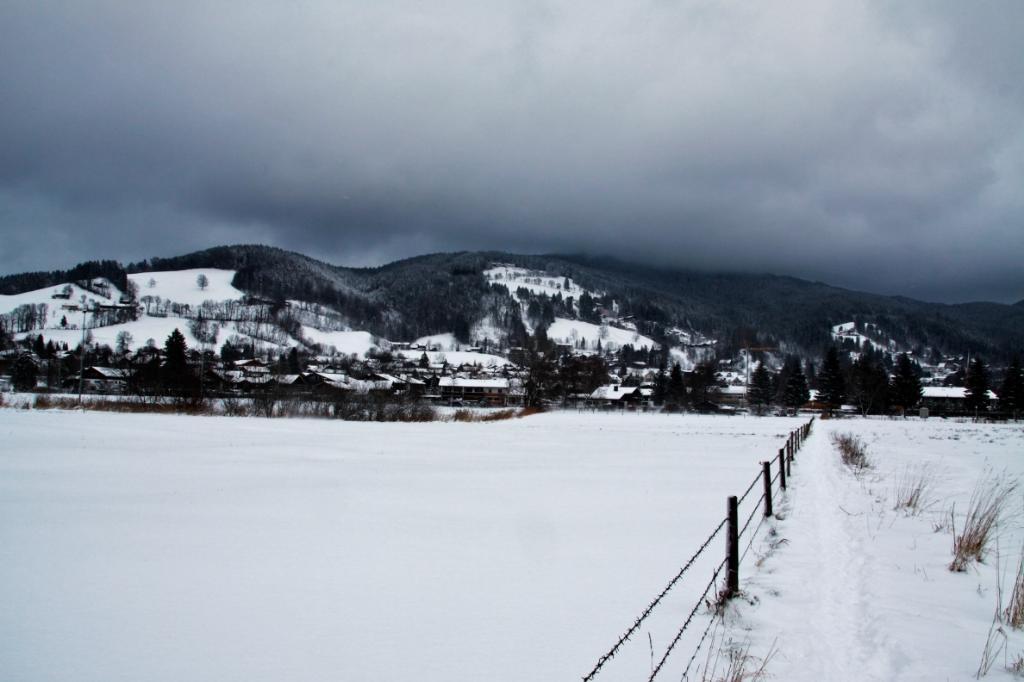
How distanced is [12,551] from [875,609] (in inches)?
404

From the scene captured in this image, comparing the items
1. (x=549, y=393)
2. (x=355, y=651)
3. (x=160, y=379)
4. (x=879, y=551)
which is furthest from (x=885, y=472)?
(x=549, y=393)

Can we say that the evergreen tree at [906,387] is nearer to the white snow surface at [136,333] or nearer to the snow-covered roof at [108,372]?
the snow-covered roof at [108,372]

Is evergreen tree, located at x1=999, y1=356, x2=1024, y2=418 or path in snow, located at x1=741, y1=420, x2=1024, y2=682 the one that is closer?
path in snow, located at x1=741, y1=420, x2=1024, y2=682

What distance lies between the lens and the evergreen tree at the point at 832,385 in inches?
3167

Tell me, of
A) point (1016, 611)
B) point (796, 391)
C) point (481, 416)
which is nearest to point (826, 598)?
point (1016, 611)

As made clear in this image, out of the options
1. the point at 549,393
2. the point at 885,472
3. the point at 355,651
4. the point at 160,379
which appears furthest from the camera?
the point at 549,393

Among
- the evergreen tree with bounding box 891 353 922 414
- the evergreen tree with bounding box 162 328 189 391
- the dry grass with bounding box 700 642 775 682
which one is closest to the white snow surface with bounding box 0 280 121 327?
the evergreen tree with bounding box 162 328 189 391

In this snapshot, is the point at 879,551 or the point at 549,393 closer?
the point at 879,551

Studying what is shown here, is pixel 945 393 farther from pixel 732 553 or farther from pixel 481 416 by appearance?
pixel 732 553

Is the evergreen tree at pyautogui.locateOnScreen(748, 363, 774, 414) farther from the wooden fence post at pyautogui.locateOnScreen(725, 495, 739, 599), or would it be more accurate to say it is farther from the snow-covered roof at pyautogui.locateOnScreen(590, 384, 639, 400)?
the wooden fence post at pyautogui.locateOnScreen(725, 495, 739, 599)

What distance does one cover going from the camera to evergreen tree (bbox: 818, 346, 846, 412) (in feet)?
264

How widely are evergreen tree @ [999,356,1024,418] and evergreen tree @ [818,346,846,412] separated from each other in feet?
58.7

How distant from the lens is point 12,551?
307 inches

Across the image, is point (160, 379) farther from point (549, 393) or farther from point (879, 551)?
point (879, 551)
